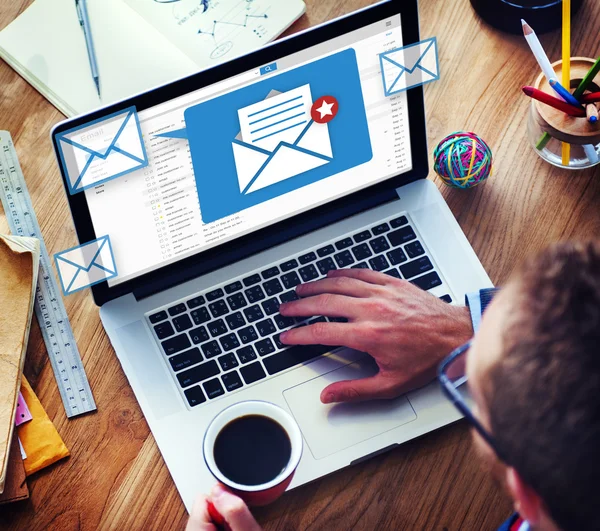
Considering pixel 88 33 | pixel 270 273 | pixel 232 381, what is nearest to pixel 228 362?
pixel 232 381

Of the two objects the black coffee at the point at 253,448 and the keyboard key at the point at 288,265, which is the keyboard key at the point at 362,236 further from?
the black coffee at the point at 253,448

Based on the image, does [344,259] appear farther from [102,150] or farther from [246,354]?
[102,150]

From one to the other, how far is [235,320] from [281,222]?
15 centimetres

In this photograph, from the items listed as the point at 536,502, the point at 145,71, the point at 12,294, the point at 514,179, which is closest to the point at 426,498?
the point at 536,502

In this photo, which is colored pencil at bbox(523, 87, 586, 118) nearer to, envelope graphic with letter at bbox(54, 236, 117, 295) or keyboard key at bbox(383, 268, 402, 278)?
keyboard key at bbox(383, 268, 402, 278)

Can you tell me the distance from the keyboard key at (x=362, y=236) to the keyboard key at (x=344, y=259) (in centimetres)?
2

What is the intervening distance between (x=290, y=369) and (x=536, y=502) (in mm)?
419

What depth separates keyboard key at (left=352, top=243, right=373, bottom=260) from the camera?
3.35 feet

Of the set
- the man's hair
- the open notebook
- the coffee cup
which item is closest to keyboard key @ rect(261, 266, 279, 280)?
the coffee cup

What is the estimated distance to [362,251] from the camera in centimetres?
102

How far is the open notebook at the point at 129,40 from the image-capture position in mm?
1080

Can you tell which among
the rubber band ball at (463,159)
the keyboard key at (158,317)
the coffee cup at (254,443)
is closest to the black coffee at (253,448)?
the coffee cup at (254,443)

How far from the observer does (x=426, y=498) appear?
3.09 ft

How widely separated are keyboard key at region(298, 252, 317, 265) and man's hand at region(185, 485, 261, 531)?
0.33 metres
